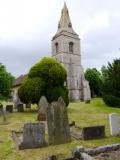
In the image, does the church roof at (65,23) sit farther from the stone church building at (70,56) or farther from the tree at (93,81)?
the tree at (93,81)

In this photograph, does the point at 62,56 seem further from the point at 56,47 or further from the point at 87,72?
the point at 87,72

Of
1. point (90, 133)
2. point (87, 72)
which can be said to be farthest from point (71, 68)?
point (90, 133)

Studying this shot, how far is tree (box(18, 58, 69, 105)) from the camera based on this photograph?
22.1m

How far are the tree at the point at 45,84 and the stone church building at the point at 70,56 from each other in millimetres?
24826

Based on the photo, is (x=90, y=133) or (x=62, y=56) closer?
(x=90, y=133)

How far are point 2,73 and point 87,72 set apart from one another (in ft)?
134

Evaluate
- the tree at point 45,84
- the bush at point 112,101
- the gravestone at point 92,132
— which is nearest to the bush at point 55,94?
the tree at point 45,84

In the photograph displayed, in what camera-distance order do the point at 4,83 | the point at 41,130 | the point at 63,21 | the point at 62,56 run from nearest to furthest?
the point at 41,130
the point at 4,83
the point at 62,56
the point at 63,21

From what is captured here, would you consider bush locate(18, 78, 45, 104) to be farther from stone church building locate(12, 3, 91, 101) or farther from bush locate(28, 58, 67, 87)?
stone church building locate(12, 3, 91, 101)

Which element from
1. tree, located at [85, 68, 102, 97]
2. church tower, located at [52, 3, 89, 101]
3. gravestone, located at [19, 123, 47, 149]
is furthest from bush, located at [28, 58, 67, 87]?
tree, located at [85, 68, 102, 97]

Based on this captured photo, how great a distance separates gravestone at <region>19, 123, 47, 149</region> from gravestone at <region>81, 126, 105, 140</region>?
1.84 meters

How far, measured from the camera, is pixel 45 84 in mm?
22609

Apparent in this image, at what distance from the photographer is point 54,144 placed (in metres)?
9.99

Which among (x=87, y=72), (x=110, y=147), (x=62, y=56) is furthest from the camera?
(x=87, y=72)
